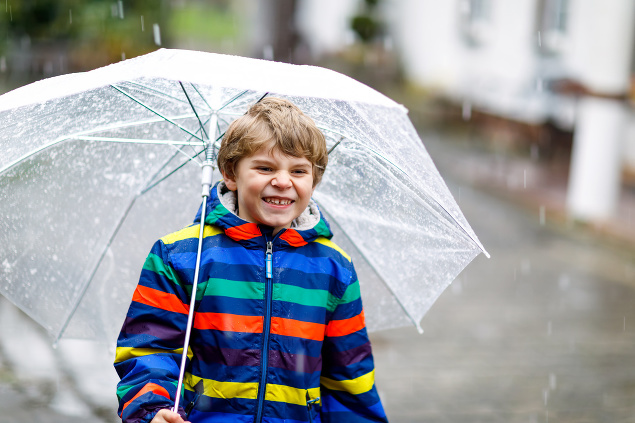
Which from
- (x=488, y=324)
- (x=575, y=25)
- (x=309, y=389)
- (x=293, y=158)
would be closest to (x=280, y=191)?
(x=293, y=158)

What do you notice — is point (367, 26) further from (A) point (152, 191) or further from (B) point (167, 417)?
(B) point (167, 417)

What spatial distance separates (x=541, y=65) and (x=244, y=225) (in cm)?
1279

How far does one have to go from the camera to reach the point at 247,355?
2.17 metres

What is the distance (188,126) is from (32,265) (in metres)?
0.75

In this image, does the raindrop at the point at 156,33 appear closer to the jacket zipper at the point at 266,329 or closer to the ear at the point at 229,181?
the ear at the point at 229,181

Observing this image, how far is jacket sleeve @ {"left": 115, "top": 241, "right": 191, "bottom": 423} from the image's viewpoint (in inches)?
81.1

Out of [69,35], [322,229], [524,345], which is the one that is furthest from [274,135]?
[69,35]

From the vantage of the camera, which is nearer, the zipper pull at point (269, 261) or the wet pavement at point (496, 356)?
the zipper pull at point (269, 261)

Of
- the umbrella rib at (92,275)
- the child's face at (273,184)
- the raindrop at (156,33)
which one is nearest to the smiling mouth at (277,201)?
the child's face at (273,184)

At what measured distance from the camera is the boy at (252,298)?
6.98 feet

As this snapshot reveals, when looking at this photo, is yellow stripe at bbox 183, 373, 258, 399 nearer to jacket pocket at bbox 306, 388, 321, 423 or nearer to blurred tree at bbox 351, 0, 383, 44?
jacket pocket at bbox 306, 388, 321, 423

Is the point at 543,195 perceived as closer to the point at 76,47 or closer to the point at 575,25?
the point at 575,25

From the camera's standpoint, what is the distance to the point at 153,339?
211cm

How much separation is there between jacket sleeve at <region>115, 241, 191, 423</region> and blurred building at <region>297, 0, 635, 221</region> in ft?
26.7
